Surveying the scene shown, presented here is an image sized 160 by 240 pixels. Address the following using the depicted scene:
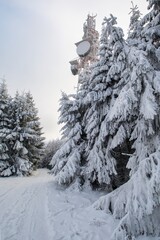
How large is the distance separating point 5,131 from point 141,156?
2082 centimetres

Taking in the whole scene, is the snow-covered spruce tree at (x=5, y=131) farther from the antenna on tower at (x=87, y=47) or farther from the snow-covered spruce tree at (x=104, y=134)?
the snow-covered spruce tree at (x=104, y=134)

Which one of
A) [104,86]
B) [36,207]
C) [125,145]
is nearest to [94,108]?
[104,86]

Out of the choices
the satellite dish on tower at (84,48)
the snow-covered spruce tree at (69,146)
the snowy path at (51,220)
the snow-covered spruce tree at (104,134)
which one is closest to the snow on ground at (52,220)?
the snowy path at (51,220)

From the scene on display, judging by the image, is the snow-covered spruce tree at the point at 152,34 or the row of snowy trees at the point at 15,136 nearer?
the snow-covered spruce tree at the point at 152,34

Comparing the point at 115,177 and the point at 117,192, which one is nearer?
the point at 117,192

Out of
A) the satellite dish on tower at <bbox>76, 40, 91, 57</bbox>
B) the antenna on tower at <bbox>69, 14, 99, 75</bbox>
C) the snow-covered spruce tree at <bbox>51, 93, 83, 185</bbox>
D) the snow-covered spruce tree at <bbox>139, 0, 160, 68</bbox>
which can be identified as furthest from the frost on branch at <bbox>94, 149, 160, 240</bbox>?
the satellite dish on tower at <bbox>76, 40, 91, 57</bbox>

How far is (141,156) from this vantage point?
239 inches

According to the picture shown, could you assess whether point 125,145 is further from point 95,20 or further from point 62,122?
point 95,20

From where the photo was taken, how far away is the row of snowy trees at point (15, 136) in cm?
2403

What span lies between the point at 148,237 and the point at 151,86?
3624 mm

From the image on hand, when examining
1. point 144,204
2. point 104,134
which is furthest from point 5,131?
point 144,204

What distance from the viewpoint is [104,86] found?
464 inches

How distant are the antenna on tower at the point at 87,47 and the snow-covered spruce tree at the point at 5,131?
8658 millimetres

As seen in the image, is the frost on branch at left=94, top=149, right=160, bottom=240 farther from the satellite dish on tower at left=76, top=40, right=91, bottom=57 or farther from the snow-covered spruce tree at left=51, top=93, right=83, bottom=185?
the satellite dish on tower at left=76, top=40, right=91, bottom=57
